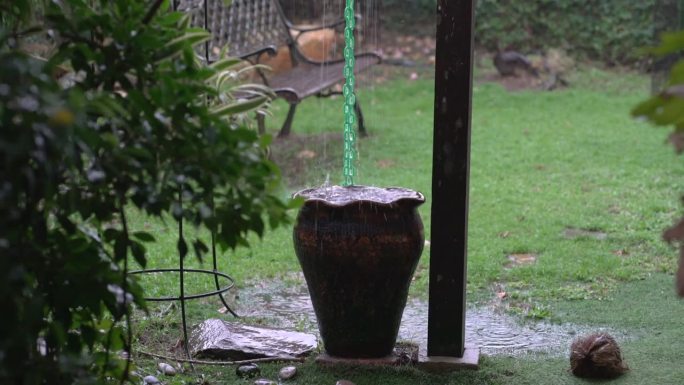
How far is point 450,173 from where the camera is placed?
361 centimetres

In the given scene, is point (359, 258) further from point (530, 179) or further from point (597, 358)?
point (530, 179)

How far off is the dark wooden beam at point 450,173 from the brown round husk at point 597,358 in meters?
0.46

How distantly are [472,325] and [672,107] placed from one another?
302 centimetres

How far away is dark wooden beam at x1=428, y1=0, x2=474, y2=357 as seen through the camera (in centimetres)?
355

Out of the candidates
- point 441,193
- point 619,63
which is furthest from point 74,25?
point 619,63

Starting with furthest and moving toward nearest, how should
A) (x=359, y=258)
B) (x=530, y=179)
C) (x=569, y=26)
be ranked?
(x=569, y=26)
(x=530, y=179)
(x=359, y=258)

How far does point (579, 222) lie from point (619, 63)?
654 centimetres

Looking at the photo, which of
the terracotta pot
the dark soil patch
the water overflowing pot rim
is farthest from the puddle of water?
the dark soil patch

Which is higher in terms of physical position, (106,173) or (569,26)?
(569,26)

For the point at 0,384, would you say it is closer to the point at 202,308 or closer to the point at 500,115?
the point at 202,308

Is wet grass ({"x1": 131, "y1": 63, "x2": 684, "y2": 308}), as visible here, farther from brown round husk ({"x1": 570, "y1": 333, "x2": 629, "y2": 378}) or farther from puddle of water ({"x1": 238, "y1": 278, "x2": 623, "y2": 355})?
brown round husk ({"x1": 570, "y1": 333, "x2": 629, "y2": 378})

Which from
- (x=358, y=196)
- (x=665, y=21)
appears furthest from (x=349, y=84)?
(x=665, y=21)

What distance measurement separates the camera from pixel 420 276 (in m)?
5.27

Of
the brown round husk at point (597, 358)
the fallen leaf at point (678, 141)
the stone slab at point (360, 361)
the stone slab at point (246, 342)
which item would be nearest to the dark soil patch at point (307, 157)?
the stone slab at point (246, 342)
